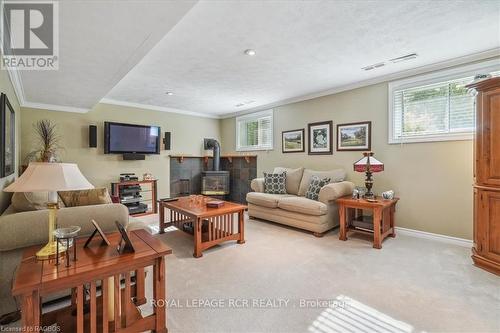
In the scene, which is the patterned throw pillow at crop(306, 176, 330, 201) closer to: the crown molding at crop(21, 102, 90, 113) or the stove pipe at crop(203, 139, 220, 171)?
the stove pipe at crop(203, 139, 220, 171)

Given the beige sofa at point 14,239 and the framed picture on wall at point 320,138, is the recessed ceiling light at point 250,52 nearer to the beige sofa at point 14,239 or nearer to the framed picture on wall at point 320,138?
the framed picture on wall at point 320,138

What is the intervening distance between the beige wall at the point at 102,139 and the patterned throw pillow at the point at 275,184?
253 cm

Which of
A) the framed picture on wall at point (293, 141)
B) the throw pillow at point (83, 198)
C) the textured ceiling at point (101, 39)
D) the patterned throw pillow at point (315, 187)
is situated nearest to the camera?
the textured ceiling at point (101, 39)

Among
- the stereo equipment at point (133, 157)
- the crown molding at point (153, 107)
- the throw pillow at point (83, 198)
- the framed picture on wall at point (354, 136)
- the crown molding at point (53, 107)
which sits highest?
the crown molding at point (153, 107)

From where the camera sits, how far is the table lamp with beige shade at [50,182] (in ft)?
4.25

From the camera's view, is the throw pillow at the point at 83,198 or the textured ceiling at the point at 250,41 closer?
the textured ceiling at the point at 250,41

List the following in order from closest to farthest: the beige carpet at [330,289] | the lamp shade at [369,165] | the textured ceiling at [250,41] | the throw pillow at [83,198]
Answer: the beige carpet at [330,289] → the textured ceiling at [250,41] → the throw pillow at [83,198] → the lamp shade at [369,165]

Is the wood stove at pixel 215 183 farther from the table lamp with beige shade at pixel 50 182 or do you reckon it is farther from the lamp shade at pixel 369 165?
the table lamp with beige shade at pixel 50 182

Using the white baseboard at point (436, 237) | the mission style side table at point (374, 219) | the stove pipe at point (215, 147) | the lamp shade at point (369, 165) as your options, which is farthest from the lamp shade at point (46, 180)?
the stove pipe at point (215, 147)

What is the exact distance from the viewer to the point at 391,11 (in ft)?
6.76

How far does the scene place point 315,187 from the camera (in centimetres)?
Result: 390

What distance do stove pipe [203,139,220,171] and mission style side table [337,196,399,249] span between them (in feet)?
11.6

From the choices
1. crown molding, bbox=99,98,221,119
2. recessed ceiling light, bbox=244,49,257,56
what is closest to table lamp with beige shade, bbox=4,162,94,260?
recessed ceiling light, bbox=244,49,257,56

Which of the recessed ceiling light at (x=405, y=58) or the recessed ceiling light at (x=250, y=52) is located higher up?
the recessed ceiling light at (x=405, y=58)
